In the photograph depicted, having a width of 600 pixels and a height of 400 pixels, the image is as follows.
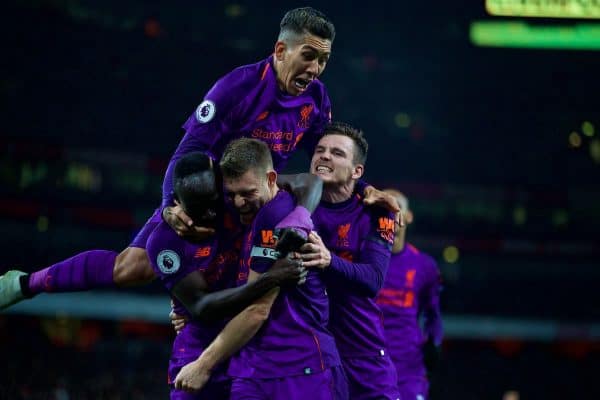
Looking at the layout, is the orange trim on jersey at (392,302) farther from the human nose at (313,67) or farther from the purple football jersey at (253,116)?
the human nose at (313,67)

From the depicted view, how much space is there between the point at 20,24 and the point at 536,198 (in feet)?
52.8

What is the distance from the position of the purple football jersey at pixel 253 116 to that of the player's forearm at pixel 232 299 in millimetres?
704

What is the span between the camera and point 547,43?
17484 millimetres

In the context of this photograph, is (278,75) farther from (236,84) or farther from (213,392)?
(213,392)

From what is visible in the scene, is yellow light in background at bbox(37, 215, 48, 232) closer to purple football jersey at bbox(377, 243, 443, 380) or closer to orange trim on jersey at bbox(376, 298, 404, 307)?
purple football jersey at bbox(377, 243, 443, 380)

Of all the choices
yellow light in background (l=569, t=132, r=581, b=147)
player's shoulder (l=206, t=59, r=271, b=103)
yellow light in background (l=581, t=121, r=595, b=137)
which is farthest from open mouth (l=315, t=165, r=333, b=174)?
yellow light in background (l=569, t=132, r=581, b=147)

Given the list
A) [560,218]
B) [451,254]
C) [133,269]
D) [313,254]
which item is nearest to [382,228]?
[313,254]

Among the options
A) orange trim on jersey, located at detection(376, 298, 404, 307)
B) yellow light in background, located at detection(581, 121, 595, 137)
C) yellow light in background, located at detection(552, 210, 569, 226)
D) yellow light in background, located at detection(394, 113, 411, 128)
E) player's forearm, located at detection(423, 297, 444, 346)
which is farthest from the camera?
yellow light in background, located at detection(394, 113, 411, 128)

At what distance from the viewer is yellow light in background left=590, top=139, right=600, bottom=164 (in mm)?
24750

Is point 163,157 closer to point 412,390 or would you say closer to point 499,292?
point 499,292

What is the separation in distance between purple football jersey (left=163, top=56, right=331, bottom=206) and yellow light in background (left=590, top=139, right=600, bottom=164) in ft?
72.4

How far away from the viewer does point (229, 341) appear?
3400mm

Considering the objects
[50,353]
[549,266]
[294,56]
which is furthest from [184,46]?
[294,56]

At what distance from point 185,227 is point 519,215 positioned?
22.1 meters
